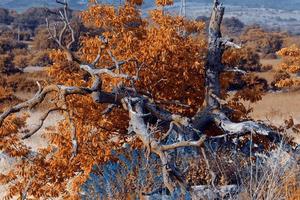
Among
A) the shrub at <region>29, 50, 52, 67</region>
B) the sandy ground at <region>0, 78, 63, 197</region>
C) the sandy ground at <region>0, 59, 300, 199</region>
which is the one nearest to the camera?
the sandy ground at <region>0, 78, 63, 197</region>

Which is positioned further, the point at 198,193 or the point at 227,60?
the point at 227,60

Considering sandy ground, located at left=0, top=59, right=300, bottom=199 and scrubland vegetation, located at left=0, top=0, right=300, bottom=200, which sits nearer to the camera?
scrubland vegetation, located at left=0, top=0, right=300, bottom=200

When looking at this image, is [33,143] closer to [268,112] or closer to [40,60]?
[268,112]

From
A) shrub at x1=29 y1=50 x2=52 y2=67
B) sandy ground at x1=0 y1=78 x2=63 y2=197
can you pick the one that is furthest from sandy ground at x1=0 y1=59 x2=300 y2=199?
shrub at x1=29 y1=50 x2=52 y2=67

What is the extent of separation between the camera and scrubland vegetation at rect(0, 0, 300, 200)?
10.3 m

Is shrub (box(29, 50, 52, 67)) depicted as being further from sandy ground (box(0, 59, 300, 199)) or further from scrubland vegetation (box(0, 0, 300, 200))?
scrubland vegetation (box(0, 0, 300, 200))

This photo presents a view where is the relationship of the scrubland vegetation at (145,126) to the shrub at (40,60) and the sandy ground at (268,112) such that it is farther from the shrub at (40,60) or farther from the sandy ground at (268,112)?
the shrub at (40,60)

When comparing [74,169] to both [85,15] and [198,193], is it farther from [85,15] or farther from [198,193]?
[85,15]

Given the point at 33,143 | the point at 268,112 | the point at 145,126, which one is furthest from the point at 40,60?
the point at 145,126

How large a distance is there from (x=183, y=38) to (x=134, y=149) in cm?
361

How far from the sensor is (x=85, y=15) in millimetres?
16188

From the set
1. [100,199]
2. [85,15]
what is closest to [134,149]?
[100,199]

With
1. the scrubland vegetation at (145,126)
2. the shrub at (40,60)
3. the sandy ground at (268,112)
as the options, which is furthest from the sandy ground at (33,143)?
the shrub at (40,60)

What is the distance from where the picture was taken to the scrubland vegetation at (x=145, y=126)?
33.9 ft
